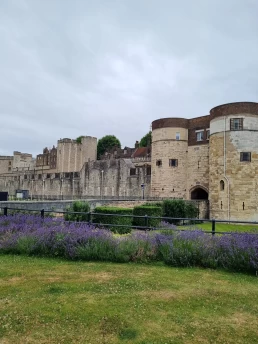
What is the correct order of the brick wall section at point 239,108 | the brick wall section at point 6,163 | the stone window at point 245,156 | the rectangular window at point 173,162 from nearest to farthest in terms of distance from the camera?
the stone window at point 245,156, the brick wall section at point 239,108, the rectangular window at point 173,162, the brick wall section at point 6,163

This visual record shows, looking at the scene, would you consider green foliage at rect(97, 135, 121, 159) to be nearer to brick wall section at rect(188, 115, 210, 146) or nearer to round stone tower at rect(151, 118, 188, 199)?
round stone tower at rect(151, 118, 188, 199)

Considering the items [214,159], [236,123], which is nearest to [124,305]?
[214,159]

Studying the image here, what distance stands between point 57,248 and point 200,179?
22.5 meters

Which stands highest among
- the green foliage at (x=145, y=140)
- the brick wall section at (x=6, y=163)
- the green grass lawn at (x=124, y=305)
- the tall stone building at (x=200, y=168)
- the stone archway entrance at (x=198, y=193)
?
the green foliage at (x=145, y=140)

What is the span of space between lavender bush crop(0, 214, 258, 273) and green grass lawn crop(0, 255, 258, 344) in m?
0.44

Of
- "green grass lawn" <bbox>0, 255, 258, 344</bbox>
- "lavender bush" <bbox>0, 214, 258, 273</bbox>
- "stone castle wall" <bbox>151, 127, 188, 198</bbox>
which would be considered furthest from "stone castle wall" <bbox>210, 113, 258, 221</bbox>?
"green grass lawn" <bbox>0, 255, 258, 344</bbox>

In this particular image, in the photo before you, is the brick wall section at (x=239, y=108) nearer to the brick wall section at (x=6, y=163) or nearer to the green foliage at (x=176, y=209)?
the green foliage at (x=176, y=209)

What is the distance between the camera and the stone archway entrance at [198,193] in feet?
94.6

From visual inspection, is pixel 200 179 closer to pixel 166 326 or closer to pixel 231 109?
pixel 231 109

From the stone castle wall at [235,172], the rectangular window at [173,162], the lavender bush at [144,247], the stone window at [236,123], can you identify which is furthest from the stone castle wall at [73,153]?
the lavender bush at [144,247]

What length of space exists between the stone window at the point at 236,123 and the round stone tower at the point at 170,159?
6046 millimetres

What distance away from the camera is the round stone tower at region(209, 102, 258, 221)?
2300cm

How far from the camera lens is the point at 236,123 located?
23844mm

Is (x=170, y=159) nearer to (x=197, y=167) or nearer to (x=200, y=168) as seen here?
(x=197, y=167)
